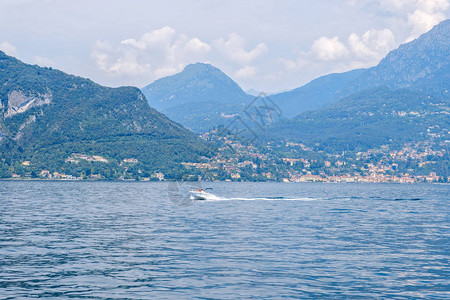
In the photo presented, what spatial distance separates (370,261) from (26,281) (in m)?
25.4

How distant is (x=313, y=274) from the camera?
39.3 meters

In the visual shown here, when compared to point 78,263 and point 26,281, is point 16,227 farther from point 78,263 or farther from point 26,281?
point 26,281

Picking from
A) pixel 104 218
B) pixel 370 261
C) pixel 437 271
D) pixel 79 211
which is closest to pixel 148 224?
pixel 104 218

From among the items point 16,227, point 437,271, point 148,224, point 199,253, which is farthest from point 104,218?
point 437,271

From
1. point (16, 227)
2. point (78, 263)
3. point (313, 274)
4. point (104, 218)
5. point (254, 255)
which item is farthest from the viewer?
point (104, 218)

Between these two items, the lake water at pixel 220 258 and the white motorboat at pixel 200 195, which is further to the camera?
the white motorboat at pixel 200 195

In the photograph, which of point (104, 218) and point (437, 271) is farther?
point (104, 218)

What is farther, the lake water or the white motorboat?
the white motorboat

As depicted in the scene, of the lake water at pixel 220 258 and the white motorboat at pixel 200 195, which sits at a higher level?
the white motorboat at pixel 200 195

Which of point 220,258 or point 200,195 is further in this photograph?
point 200,195

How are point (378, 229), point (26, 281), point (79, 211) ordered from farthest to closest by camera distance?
point (79, 211), point (378, 229), point (26, 281)

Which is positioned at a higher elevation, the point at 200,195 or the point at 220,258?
the point at 200,195

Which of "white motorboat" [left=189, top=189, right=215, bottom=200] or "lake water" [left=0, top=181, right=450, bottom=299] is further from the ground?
"white motorboat" [left=189, top=189, right=215, bottom=200]

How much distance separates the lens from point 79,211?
88500mm
